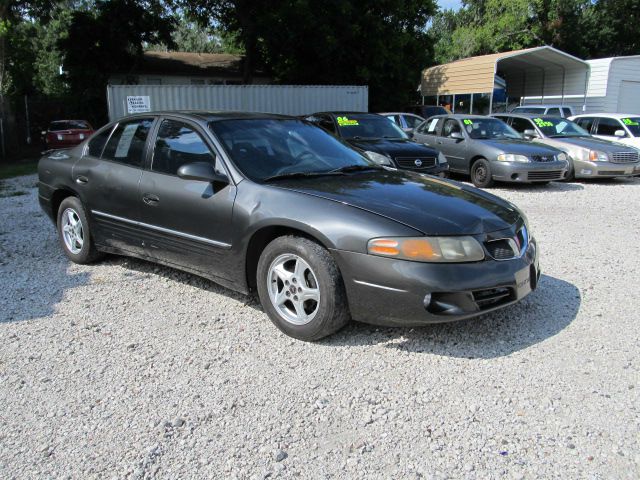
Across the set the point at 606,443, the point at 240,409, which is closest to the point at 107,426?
the point at 240,409

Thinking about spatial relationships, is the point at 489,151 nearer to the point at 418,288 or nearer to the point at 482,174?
the point at 482,174

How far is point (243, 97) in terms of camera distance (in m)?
17.5

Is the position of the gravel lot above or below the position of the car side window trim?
below

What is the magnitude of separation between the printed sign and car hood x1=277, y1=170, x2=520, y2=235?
12251mm

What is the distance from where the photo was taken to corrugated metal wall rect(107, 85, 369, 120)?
15352 millimetres

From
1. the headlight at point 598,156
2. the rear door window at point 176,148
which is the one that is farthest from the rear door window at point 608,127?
the rear door window at point 176,148

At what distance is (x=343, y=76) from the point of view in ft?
83.3

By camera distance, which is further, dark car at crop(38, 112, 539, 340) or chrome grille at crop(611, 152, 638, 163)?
chrome grille at crop(611, 152, 638, 163)

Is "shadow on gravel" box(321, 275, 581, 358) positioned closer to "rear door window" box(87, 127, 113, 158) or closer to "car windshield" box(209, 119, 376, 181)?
"car windshield" box(209, 119, 376, 181)

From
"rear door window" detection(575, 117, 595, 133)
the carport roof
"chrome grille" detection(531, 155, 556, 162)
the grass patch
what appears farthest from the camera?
the carport roof

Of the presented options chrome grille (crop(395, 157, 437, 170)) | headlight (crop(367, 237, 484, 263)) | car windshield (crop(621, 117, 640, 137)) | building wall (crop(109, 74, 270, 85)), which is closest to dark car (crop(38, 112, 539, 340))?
headlight (crop(367, 237, 484, 263))

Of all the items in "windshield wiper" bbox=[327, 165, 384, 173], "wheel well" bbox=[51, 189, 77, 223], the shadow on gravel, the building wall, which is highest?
the building wall

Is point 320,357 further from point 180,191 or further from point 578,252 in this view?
point 578,252

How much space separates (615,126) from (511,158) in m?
5.16
